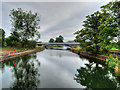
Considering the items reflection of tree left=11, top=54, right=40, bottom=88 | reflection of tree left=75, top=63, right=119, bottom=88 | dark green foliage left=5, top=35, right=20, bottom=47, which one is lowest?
reflection of tree left=75, top=63, right=119, bottom=88

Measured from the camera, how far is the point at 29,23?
35344mm

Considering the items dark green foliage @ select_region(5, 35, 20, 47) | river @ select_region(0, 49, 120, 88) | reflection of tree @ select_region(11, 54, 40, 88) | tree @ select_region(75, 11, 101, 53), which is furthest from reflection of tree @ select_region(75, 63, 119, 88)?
dark green foliage @ select_region(5, 35, 20, 47)

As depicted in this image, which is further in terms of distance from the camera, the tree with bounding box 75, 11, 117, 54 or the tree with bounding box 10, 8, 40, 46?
the tree with bounding box 10, 8, 40, 46

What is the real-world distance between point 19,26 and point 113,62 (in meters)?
39.7

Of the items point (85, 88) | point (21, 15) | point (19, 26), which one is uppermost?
point (21, 15)

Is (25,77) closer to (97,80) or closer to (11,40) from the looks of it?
(97,80)

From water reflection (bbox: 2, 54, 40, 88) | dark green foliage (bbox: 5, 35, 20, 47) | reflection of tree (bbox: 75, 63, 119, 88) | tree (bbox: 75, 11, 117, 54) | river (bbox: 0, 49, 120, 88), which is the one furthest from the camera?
dark green foliage (bbox: 5, 35, 20, 47)

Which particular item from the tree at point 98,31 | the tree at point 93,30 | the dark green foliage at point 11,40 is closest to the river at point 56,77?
the tree at point 98,31

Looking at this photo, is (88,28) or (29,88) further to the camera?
(88,28)

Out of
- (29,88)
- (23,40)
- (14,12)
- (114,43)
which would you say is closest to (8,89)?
(29,88)

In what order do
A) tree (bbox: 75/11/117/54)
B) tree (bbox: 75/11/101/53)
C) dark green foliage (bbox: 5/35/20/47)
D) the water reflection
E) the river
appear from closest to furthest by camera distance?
the water reflection, the river, tree (bbox: 75/11/117/54), tree (bbox: 75/11/101/53), dark green foliage (bbox: 5/35/20/47)

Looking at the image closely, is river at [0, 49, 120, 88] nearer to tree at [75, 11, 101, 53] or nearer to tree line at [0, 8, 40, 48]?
tree at [75, 11, 101, 53]

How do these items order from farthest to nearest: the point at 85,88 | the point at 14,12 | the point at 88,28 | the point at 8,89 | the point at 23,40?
the point at 23,40
the point at 14,12
the point at 88,28
the point at 85,88
the point at 8,89

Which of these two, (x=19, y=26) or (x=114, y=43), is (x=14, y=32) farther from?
(x=114, y=43)
